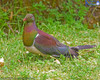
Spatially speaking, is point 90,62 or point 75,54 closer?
point 90,62

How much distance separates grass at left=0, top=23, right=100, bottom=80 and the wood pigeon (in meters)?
0.15

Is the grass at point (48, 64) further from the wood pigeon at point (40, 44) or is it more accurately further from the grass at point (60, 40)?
the wood pigeon at point (40, 44)

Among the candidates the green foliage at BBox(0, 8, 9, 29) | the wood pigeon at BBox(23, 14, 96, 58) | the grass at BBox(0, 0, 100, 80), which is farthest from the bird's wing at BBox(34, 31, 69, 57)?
the green foliage at BBox(0, 8, 9, 29)

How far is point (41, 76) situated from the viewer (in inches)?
154

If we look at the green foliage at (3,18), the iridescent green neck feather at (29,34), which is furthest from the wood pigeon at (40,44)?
the green foliage at (3,18)

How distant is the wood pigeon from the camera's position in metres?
4.73

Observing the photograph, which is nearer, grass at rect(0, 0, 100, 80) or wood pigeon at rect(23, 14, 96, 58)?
grass at rect(0, 0, 100, 80)

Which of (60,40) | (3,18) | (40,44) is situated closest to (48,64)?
(40,44)

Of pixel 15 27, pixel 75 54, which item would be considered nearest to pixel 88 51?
pixel 75 54

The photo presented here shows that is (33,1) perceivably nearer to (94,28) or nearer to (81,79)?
(94,28)

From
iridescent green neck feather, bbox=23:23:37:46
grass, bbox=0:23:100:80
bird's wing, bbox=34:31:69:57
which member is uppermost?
iridescent green neck feather, bbox=23:23:37:46

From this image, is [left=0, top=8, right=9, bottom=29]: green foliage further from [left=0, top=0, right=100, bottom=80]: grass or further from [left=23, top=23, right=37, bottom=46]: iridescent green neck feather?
[left=23, top=23, right=37, bottom=46]: iridescent green neck feather

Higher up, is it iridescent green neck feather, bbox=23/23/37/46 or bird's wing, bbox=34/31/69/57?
iridescent green neck feather, bbox=23/23/37/46

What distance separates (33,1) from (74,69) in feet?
11.2
